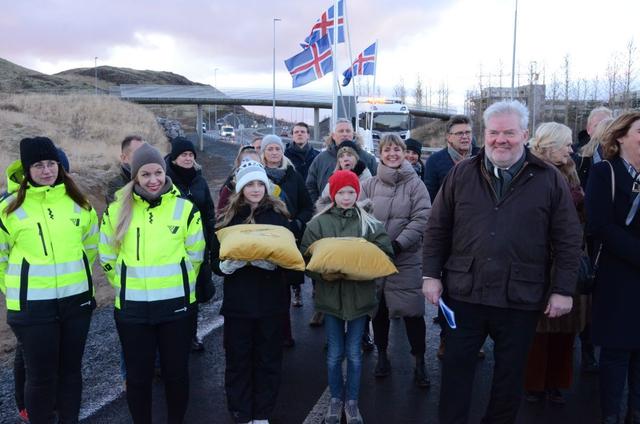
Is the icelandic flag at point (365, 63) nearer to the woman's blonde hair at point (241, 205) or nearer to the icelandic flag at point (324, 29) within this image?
the icelandic flag at point (324, 29)

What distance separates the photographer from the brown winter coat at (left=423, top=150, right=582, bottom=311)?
314cm

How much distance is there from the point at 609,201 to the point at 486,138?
0.96m

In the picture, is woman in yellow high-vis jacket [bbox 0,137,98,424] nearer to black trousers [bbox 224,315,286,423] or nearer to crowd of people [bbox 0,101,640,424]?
crowd of people [bbox 0,101,640,424]

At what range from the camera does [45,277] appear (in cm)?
339

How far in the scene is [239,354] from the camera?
3828 mm

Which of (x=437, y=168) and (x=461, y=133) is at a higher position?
(x=461, y=133)

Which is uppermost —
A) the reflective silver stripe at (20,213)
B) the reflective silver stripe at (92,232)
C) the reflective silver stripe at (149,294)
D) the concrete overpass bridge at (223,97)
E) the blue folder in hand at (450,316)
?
the concrete overpass bridge at (223,97)

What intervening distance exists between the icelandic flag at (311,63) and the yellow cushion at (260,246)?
44.2ft

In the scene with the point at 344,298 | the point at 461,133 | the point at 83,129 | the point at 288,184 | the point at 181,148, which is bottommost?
the point at 344,298

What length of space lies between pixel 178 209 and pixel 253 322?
3.29ft

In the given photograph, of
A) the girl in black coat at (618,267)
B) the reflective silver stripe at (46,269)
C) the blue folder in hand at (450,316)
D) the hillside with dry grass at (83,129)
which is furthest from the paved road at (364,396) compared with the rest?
the hillside with dry grass at (83,129)

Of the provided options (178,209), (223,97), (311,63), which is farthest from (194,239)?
(223,97)

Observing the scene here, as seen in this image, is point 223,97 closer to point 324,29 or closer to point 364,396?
point 324,29

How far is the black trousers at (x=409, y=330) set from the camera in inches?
183
